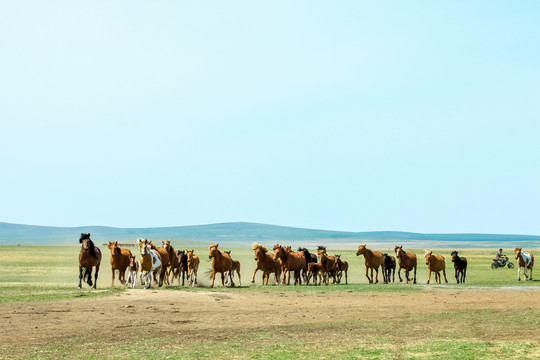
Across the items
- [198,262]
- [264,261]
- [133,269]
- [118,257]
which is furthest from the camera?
[264,261]

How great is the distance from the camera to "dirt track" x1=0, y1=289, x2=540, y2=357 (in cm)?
1912

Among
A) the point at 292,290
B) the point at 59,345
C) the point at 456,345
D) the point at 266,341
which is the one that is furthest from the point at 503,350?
the point at 292,290

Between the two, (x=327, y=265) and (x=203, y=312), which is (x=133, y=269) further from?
(x=327, y=265)

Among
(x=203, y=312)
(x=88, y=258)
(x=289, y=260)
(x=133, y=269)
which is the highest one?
Answer: (x=88, y=258)

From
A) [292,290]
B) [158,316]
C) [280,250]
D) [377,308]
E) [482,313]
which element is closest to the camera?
[158,316]

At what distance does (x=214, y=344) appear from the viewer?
57.2 feet

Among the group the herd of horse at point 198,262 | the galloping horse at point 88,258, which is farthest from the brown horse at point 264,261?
the galloping horse at point 88,258

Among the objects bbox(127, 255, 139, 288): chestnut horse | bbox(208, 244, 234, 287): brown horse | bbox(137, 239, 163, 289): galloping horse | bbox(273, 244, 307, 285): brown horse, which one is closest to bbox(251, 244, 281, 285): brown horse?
bbox(273, 244, 307, 285): brown horse

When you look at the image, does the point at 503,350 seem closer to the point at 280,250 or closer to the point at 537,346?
the point at 537,346

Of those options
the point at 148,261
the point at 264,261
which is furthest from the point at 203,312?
the point at 264,261

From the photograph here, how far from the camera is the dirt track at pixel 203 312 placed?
19.1m

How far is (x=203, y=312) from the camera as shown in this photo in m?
25.0

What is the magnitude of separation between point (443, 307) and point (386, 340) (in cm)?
1026

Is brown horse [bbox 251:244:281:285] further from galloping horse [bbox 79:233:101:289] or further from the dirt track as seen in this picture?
galloping horse [bbox 79:233:101:289]
